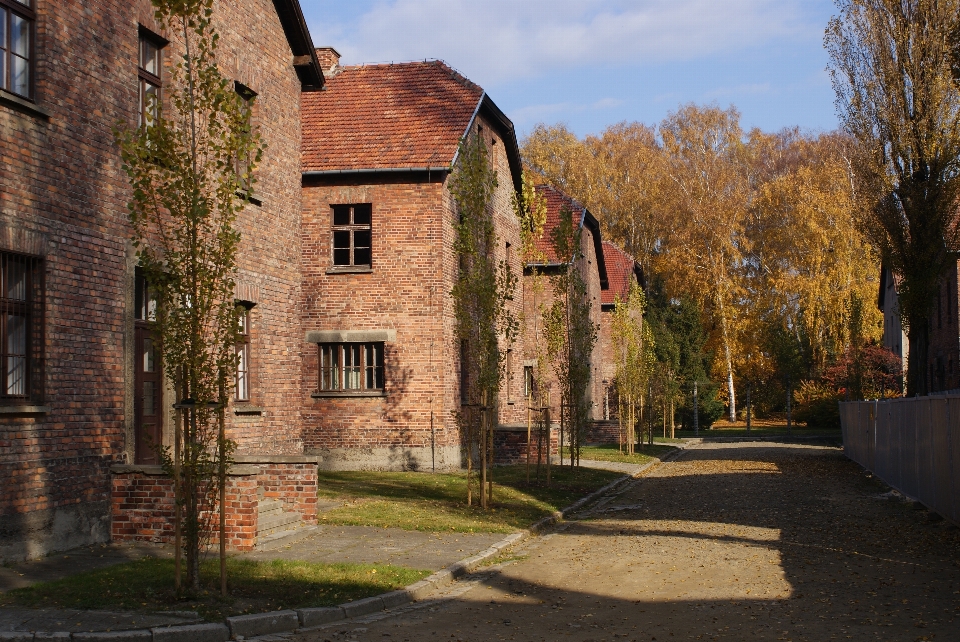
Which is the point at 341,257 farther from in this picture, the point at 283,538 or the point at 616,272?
the point at 616,272

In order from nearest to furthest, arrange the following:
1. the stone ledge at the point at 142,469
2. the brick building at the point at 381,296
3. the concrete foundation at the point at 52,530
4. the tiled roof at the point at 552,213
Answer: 1. the concrete foundation at the point at 52,530
2. the stone ledge at the point at 142,469
3. the brick building at the point at 381,296
4. the tiled roof at the point at 552,213

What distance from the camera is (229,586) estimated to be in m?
9.61

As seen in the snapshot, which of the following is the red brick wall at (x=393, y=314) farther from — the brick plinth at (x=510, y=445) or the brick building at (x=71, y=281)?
the brick building at (x=71, y=281)

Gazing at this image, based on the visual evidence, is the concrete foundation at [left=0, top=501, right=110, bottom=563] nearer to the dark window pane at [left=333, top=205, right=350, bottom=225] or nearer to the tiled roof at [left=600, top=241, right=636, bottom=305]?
the dark window pane at [left=333, top=205, right=350, bottom=225]

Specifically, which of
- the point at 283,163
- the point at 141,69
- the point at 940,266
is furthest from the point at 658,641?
the point at 940,266

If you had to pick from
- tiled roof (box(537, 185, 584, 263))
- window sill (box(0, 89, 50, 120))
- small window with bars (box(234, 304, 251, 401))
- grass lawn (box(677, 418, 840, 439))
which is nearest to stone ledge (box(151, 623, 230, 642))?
window sill (box(0, 89, 50, 120))

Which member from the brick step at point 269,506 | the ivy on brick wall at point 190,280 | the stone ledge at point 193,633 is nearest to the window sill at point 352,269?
the brick step at point 269,506

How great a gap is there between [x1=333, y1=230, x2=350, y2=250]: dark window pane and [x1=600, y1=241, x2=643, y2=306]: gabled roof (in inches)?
1078

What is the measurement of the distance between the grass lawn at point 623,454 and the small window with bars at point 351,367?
8572 millimetres

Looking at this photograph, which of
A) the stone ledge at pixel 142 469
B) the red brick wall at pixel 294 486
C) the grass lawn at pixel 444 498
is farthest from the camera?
the grass lawn at pixel 444 498

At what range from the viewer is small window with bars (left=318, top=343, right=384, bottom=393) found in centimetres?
2552

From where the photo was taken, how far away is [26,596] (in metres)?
8.94

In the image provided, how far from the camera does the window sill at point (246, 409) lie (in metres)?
16.2

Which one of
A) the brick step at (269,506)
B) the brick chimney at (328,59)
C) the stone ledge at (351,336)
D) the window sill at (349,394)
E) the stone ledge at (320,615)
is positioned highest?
the brick chimney at (328,59)
